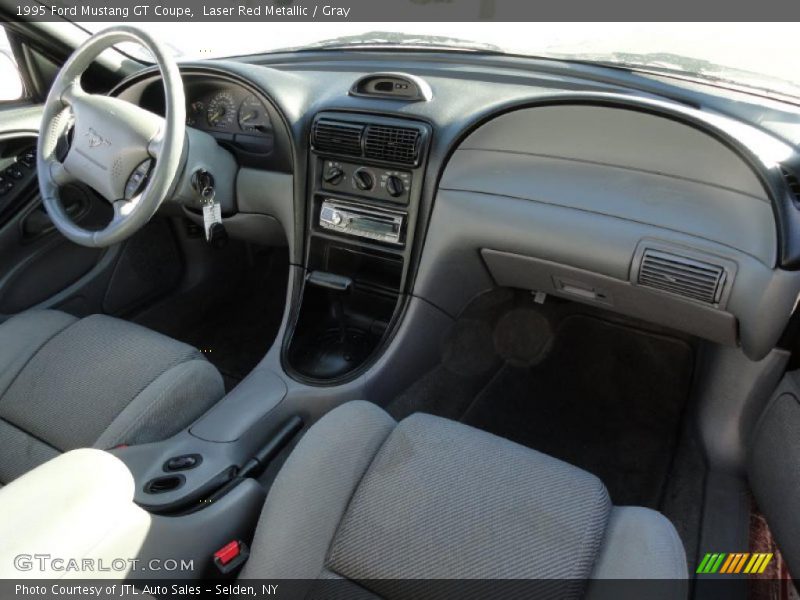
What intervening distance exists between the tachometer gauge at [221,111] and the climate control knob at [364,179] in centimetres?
59

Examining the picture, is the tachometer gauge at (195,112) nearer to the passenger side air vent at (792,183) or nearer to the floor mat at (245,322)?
the floor mat at (245,322)

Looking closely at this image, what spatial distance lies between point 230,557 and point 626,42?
1.71 m

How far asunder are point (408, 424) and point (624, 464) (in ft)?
3.43

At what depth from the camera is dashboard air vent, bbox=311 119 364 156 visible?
182 centimetres

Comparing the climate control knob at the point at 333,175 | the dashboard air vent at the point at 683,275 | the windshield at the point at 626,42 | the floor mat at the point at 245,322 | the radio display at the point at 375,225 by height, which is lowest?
the floor mat at the point at 245,322

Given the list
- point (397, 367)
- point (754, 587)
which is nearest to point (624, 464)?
point (754, 587)

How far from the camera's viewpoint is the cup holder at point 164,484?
54.4 inches

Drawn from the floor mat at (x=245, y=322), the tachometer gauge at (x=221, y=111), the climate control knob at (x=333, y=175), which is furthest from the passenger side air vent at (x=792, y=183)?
the floor mat at (x=245, y=322)

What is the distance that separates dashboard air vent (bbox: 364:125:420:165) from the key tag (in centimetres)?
52

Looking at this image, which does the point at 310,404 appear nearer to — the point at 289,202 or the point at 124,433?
the point at 124,433

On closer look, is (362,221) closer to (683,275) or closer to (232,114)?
(232,114)

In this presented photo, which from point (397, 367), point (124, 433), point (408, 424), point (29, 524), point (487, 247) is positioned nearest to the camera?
point (29, 524)

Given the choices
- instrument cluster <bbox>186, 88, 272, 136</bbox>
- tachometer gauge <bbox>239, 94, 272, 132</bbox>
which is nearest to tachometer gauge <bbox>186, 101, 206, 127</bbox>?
instrument cluster <bbox>186, 88, 272, 136</bbox>
